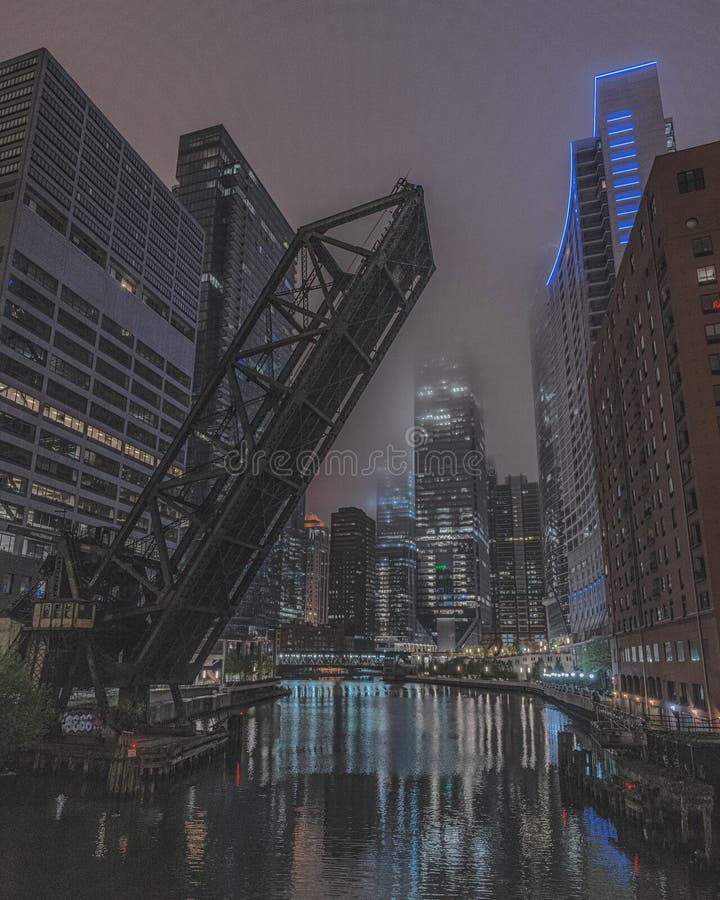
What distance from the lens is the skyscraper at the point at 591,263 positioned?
105 m

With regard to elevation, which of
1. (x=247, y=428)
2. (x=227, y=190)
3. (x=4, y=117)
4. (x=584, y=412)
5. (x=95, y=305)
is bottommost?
(x=247, y=428)

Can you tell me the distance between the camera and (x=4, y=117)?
87438 mm

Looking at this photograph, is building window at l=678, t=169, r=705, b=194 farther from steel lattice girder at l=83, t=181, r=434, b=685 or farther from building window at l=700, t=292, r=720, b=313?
steel lattice girder at l=83, t=181, r=434, b=685

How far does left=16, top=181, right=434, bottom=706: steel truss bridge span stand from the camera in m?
32.8

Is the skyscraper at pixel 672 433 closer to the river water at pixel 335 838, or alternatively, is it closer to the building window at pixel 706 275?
the building window at pixel 706 275

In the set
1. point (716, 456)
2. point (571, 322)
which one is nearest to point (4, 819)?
point (716, 456)

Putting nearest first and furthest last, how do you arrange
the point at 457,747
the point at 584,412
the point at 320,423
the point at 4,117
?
the point at 320,423 < the point at 457,747 < the point at 4,117 < the point at 584,412

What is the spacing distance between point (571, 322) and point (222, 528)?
336ft

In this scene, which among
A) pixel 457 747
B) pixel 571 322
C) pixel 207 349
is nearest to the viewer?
pixel 457 747

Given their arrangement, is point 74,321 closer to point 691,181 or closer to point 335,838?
point 691,181

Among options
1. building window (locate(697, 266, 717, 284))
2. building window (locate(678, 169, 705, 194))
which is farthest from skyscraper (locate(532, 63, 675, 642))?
building window (locate(678, 169, 705, 194))

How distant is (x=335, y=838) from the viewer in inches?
889

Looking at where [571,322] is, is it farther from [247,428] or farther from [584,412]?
[247,428]

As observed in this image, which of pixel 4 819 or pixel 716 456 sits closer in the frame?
pixel 4 819
